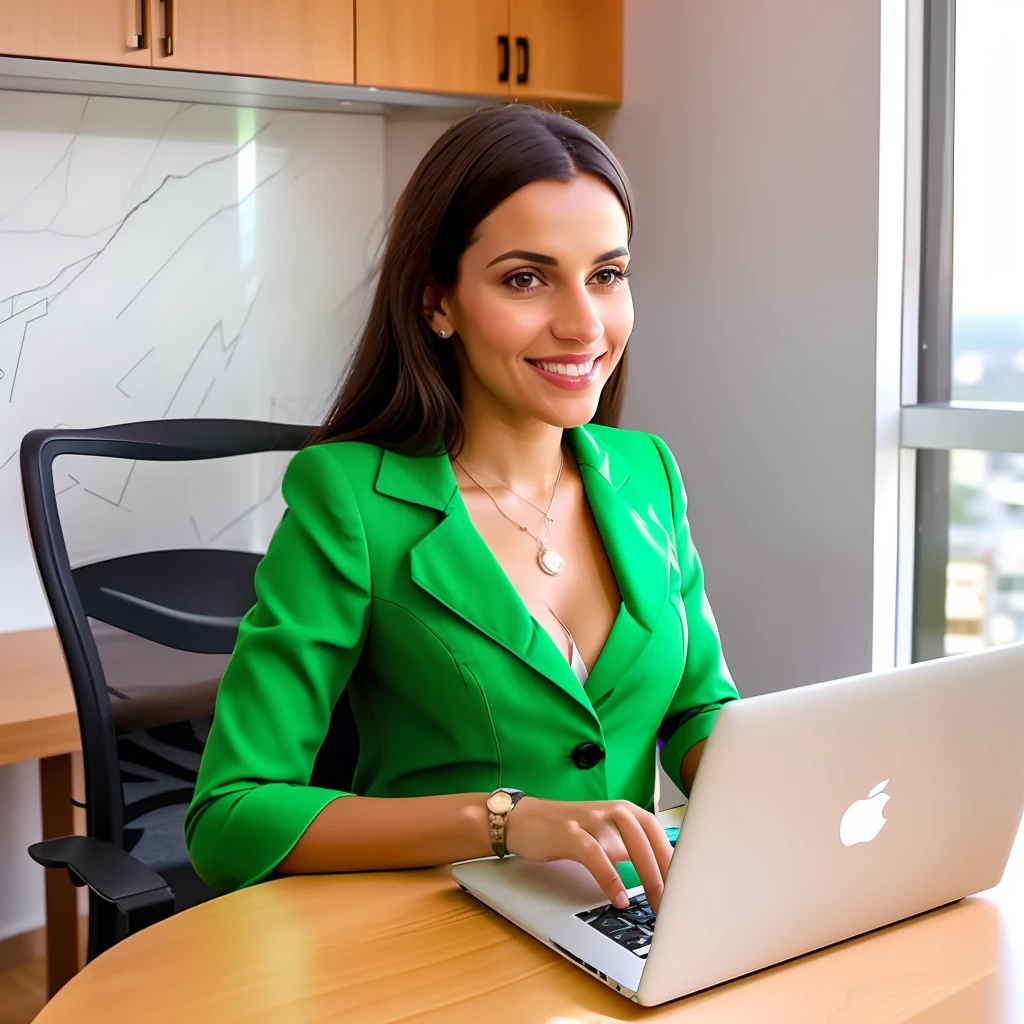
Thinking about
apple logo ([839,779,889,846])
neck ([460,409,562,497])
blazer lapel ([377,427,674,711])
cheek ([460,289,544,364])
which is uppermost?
cheek ([460,289,544,364])

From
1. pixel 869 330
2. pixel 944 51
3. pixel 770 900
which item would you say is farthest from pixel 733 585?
pixel 770 900

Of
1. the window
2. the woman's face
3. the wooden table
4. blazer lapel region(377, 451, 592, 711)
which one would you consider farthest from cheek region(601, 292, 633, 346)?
the window

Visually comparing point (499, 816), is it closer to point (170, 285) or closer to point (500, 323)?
point (500, 323)

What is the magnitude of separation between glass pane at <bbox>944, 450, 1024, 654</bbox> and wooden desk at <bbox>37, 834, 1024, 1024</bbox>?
5.03 ft

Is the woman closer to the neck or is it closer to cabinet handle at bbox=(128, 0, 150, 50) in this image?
the neck

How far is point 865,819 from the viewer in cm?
99

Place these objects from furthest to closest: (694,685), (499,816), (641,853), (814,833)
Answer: (694,685) → (499,816) → (641,853) → (814,833)

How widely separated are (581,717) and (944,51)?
1.81 metres

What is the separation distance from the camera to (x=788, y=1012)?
37.2 inches

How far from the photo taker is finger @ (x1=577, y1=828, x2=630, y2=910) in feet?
3.45

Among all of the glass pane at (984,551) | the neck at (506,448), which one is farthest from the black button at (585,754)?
the glass pane at (984,551)

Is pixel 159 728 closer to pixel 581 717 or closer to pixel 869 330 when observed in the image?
pixel 581 717

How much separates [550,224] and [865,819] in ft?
2.23

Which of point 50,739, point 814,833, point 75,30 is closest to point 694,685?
point 814,833
